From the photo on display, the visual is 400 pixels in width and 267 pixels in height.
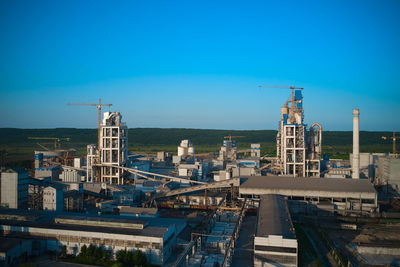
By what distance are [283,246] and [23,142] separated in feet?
513

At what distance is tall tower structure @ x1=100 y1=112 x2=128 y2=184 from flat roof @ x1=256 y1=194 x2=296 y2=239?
70.2ft

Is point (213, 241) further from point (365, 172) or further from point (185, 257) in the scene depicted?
point (365, 172)

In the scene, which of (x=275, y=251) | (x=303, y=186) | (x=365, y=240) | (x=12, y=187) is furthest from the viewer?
(x=303, y=186)

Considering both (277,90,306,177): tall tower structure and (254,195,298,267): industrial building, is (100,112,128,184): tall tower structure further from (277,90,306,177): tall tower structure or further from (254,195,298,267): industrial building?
(254,195,298,267): industrial building

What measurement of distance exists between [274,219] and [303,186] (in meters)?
12.3

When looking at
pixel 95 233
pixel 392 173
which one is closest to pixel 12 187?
pixel 95 233

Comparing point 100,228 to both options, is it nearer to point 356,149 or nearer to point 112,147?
point 112,147

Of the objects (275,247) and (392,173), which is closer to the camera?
(275,247)

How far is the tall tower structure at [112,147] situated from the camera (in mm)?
45656

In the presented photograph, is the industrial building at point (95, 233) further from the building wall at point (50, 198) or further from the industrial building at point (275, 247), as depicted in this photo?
the industrial building at point (275, 247)

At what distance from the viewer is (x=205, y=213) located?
35.2m

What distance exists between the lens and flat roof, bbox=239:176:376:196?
35156 millimetres

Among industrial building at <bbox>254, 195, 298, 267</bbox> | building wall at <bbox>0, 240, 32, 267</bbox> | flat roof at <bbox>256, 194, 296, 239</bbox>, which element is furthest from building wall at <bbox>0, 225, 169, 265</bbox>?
flat roof at <bbox>256, 194, 296, 239</bbox>

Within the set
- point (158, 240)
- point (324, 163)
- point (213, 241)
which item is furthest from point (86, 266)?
point (324, 163)
